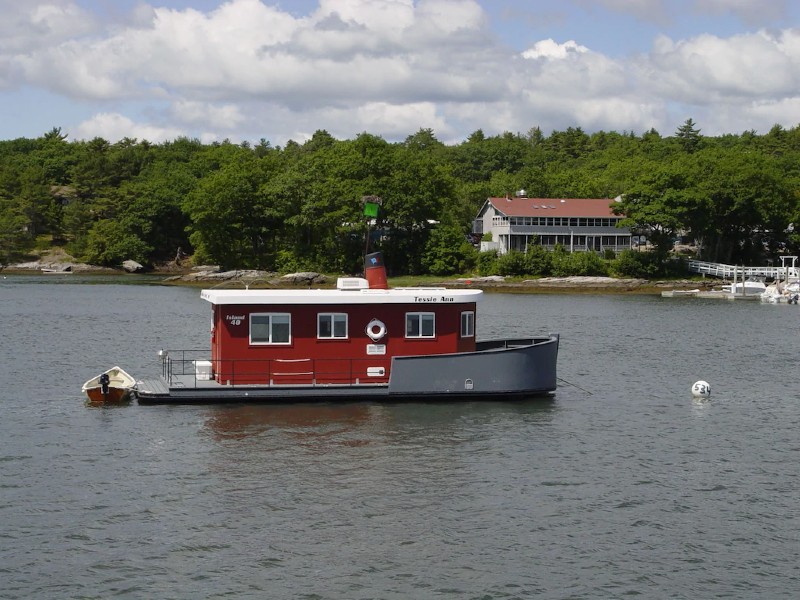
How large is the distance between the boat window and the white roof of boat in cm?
51

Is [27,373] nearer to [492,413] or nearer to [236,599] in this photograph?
[492,413]

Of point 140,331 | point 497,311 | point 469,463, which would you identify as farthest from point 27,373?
point 497,311

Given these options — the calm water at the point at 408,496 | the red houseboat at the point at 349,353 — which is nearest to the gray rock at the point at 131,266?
the calm water at the point at 408,496

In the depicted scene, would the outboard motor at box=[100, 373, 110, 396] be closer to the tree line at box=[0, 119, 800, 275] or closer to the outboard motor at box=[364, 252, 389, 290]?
the outboard motor at box=[364, 252, 389, 290]

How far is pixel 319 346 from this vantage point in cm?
3341

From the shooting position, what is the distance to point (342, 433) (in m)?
29.8

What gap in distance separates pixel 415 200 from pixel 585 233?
65.0ft

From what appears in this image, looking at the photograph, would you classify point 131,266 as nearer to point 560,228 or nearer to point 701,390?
point 560,228

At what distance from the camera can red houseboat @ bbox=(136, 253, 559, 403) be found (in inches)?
1287

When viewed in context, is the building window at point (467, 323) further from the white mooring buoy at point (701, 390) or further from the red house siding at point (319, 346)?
the white mooring buoy at point (701, 390)

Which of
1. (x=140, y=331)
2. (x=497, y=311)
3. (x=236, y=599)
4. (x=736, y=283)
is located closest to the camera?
(x=236, y=599)

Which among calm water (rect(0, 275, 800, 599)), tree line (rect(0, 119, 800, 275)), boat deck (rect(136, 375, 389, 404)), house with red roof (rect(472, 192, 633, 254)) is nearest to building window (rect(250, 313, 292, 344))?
boat deck (rect(136, 375, 389, 404))

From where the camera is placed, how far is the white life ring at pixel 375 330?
110 ft

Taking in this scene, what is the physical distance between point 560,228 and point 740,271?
20.6 meters
